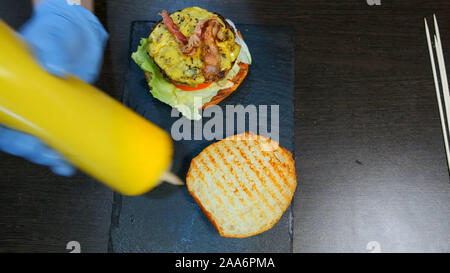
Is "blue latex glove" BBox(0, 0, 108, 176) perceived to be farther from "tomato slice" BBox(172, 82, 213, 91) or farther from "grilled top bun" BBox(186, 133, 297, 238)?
"grilled top bun" BBox(186, 133, 297, 238)

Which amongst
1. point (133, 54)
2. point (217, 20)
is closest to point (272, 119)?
point (217, 20)

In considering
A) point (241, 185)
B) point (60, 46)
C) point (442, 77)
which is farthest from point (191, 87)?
point (442, 77)

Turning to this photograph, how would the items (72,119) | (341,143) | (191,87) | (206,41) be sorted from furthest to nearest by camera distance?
(341,143)
(191,87)
(206,41)
(72,119)

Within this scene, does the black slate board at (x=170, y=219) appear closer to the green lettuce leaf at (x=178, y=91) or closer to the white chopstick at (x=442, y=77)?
the green lettuce leaf at (x=178, y=91)

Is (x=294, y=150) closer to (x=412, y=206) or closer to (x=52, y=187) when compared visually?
(x=412, y=206)

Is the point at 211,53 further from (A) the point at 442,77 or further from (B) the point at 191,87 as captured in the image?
(A) the point at 442,77

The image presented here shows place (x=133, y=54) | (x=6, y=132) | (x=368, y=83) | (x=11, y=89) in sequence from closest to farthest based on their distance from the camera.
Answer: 1. (x=11, y=89)
2. (x=6, y=132)
3. (x=133, y=54)
4. (x=368, y=83)
